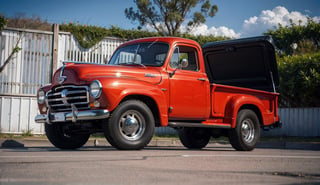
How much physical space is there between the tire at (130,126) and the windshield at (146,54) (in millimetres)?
1250

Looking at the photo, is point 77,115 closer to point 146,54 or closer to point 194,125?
point 146,54

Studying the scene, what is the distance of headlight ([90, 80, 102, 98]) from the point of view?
7.48 metres

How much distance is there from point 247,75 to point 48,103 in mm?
5064

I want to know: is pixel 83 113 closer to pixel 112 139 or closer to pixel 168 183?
pixel 112 139

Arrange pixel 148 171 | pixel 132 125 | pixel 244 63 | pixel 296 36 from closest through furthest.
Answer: pixel 148 171 → pixel 132 125 → pixel 244 63 → pixel 296 36

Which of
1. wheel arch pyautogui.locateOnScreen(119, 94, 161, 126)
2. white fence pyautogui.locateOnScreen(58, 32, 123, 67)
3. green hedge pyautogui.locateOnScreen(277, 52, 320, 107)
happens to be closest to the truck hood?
wheel arch pyautogui.locateOnScreen(119, 94, 161, 126)

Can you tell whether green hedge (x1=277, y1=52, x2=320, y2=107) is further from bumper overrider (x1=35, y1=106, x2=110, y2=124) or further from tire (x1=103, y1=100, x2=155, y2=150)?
bumper overrider (x1=35, y1=106, x2=110, y2=124)

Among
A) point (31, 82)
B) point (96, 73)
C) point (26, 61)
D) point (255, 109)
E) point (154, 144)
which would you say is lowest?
point (154, 144)

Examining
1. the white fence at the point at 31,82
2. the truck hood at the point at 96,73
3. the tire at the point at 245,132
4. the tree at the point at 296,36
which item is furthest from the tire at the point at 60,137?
the tree at the point at 296,36

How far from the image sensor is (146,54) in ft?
29.7

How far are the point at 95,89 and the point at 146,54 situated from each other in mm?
1844

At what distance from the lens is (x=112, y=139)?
24.7 feet

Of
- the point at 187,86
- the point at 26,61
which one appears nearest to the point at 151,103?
the point at 187,86

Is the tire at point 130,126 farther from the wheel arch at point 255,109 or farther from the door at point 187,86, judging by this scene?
the wheel arch at point 255,109
